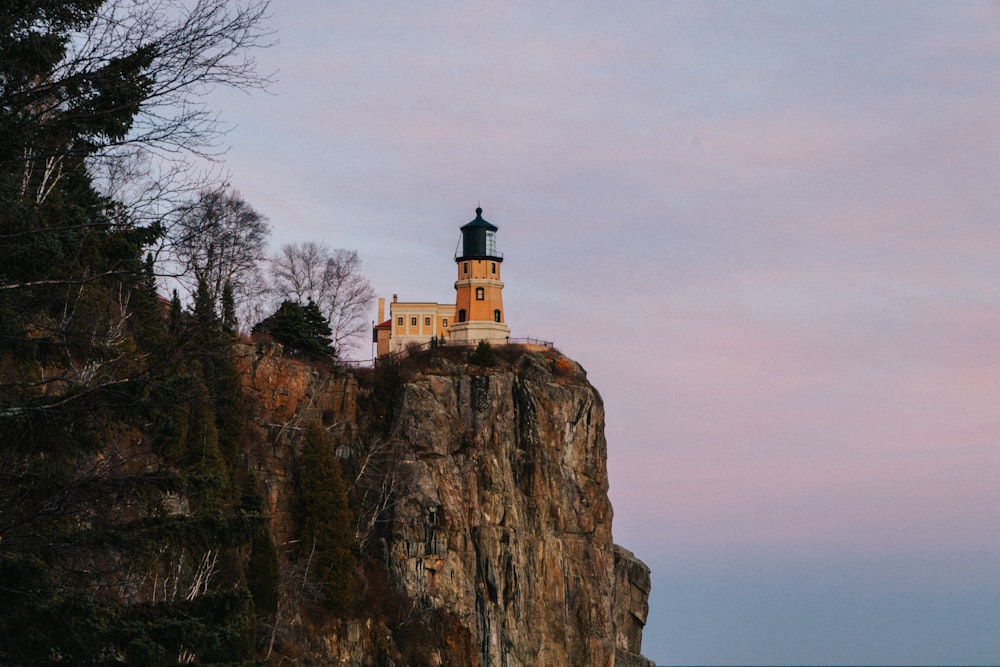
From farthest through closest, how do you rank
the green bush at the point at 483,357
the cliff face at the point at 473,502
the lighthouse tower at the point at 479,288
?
1. the lighthouse tower at the point at 479,288
2. the green bush at the point at 483,357
3. the cliff face at the point at 473,502

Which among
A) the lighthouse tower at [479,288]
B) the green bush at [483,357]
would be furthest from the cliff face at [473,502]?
the lighthouse tower at [479,288]

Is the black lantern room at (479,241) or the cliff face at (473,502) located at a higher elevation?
the black lantern room at (479,241)

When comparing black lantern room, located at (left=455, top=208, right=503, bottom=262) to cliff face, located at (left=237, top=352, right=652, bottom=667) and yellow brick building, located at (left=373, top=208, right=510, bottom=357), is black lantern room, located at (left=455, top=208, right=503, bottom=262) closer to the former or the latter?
yellow brick building, located at (left=373, top=208, right=510, bottom=357)

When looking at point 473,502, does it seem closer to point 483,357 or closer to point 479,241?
point 483,357

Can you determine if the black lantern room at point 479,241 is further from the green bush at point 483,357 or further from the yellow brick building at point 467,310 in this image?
the green bush at point 483,357

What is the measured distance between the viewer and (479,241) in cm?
8781

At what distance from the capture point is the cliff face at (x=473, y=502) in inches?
2434

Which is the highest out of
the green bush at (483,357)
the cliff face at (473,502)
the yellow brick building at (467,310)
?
the yellow brick building at (467,310)

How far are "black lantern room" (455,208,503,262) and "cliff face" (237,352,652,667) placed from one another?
14.7 metres

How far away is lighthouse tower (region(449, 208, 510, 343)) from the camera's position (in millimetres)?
82750

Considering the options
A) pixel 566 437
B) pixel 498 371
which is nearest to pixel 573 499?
pixel 566 437

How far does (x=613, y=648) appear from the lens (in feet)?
234

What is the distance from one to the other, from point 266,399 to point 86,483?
5051 centimetres

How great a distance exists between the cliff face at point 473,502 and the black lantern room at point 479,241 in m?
14.7
